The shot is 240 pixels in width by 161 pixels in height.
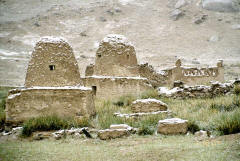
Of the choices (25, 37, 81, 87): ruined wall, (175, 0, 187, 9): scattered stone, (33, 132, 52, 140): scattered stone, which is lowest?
(33, 132, 52, 140): scattered stone

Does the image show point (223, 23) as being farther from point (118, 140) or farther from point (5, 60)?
point (118, 140)

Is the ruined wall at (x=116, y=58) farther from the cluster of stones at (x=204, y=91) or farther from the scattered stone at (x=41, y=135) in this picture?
the scattered stone at (x=41, y=135)

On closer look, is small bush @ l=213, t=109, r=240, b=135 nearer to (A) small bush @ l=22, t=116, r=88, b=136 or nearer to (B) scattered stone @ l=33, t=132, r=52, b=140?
(A) small bush @ l=22, t=116, r=88, b=136

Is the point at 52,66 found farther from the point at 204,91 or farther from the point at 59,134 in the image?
the point at 204,91

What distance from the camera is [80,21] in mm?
→ 56281

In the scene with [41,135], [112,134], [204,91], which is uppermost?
[204,91]

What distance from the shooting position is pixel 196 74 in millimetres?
17594

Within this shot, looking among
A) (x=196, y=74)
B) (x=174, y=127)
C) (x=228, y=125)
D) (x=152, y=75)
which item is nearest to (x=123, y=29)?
(x=196, y=74)

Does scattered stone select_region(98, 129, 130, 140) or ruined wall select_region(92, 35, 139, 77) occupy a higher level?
ruined wall select_region(92, 35, 139, 77)

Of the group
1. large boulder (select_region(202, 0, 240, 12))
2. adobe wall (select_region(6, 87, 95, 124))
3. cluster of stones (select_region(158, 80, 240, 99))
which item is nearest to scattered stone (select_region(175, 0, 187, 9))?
large boulder (select_region(202, 0, 240, 12))

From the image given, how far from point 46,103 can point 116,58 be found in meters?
5.51

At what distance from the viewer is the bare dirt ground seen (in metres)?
39.1

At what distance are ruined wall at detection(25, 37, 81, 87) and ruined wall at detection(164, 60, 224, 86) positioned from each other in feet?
29.9

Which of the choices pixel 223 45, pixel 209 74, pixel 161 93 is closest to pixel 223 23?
pixel 223 45
